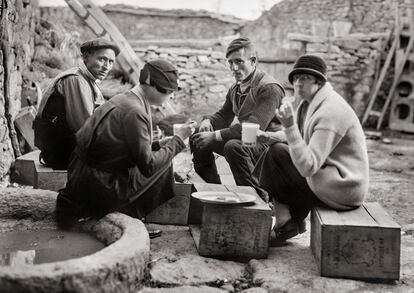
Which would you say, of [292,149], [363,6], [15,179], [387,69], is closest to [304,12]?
[363,6]

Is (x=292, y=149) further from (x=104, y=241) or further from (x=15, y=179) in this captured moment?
(x=15, y=179)

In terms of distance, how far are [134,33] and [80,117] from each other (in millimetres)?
13077

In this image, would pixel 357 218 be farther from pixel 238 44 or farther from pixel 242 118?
pixel 238 44

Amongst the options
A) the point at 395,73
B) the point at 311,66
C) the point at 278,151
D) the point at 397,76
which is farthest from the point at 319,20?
the point at 311,66

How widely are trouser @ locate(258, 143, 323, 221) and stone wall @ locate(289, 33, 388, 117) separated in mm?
8900

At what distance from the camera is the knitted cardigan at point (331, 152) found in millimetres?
3438

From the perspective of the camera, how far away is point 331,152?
11.9 ft

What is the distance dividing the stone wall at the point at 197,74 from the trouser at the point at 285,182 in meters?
7.25

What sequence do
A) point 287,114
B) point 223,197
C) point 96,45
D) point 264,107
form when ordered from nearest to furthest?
point 287,114
point 223,197
point 96,45
point 264,107

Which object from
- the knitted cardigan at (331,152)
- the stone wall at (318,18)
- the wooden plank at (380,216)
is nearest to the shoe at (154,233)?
the knitted cardigan at (331,152)

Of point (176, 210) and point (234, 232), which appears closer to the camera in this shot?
point (234, 232)

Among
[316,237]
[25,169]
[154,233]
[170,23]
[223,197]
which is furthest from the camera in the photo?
[170,23]

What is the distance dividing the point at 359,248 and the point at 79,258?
5.81 feet

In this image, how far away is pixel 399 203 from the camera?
6.05m
